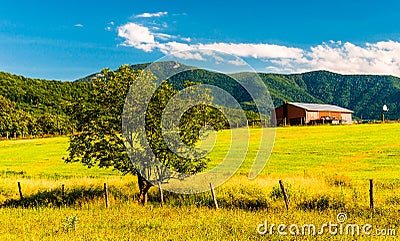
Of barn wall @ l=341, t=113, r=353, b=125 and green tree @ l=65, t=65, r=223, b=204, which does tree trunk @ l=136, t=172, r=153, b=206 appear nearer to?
green tree @ l=65, t=65, r=223, b=204

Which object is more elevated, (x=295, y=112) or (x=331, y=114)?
(x=295, y=112)

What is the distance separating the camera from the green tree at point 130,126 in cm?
2031

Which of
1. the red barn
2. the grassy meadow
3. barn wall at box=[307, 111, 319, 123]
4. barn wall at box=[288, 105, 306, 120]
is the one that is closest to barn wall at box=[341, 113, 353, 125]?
the red barn

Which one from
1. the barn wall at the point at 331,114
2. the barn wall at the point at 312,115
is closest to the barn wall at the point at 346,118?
the barn wall at the point at 331,114

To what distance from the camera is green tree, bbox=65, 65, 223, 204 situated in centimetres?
2031

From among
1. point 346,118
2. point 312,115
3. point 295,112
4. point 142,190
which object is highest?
point 295,112

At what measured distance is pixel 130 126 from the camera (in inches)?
807

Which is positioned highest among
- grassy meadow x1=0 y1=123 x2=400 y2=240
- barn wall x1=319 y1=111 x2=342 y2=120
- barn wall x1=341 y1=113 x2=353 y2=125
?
barn wall x1=319 y1=111 x2=342 y2=120

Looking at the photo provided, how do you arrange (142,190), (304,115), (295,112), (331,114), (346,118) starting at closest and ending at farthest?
1. (142,190)
2. (304,115)
3. (295,112)
4. (331,114)
5. (346,118)

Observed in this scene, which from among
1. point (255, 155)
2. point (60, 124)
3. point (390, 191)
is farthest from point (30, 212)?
point (60, 124)

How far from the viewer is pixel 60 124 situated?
14075cm

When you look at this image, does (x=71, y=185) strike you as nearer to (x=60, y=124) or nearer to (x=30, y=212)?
(x=30, y=212)

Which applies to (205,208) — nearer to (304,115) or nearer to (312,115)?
(304,115)

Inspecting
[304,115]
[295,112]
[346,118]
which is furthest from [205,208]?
[346,118]
